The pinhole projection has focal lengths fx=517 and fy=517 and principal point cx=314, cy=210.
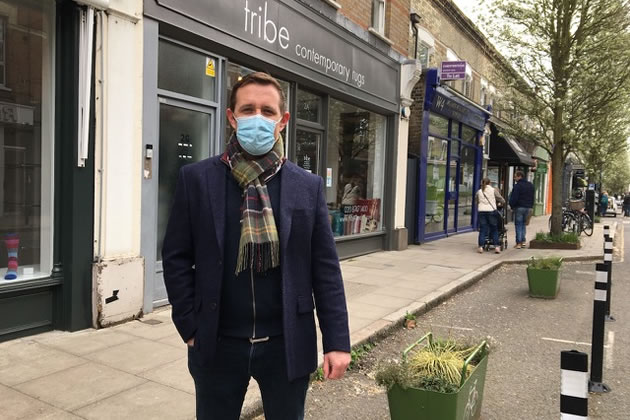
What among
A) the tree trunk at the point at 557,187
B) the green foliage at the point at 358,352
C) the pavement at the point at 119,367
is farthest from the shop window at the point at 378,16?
the green foliage at the point at 358,352

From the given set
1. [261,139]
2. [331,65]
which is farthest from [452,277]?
[261,139]

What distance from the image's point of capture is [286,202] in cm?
198

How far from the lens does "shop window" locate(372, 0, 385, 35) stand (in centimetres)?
1097

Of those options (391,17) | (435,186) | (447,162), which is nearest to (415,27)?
(391,17)

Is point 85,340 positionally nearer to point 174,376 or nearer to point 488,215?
point 174,376

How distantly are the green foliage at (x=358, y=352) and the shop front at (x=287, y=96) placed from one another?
228 centimetres

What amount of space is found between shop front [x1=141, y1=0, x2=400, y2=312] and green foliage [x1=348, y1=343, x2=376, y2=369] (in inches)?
89.9

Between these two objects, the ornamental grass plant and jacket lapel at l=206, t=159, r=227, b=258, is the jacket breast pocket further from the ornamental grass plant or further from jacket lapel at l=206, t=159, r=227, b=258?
the ornamental grass plant

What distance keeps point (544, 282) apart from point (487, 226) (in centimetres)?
475

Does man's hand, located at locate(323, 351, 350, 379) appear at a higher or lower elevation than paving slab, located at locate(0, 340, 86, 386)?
higher

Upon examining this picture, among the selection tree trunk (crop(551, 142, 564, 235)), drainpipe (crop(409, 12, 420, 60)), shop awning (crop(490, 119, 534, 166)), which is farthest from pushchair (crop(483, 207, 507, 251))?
shop awning (crop(490, 119, 534, 166))

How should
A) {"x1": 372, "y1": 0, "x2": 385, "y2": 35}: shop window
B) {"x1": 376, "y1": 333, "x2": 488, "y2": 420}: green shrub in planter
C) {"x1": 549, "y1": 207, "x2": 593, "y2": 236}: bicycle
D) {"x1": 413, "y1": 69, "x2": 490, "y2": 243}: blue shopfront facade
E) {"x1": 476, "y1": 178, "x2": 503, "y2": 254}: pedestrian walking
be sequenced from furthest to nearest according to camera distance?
{"x1": 549, "y1": 207, "x2": 593, "y2": 236}: bicycle
{"x1": 413, "y1": 69, "x2": 490, "y2": 243}: blue shopfront facade
{"x1": 476, "y1": 178, "x2": 503, "y2": 254}: pedestrian walking
{"x1": 372, "y1": 0, "x2": 385, "y2": 35}: shop window
{"x1": 376, "y1": 333, "x2": 488, "y2": 420}: green shrub in planter

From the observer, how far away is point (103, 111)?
196 inches

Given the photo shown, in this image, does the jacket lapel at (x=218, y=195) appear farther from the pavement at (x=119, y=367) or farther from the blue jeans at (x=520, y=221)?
the blue jeans at (x=520, y=221)
